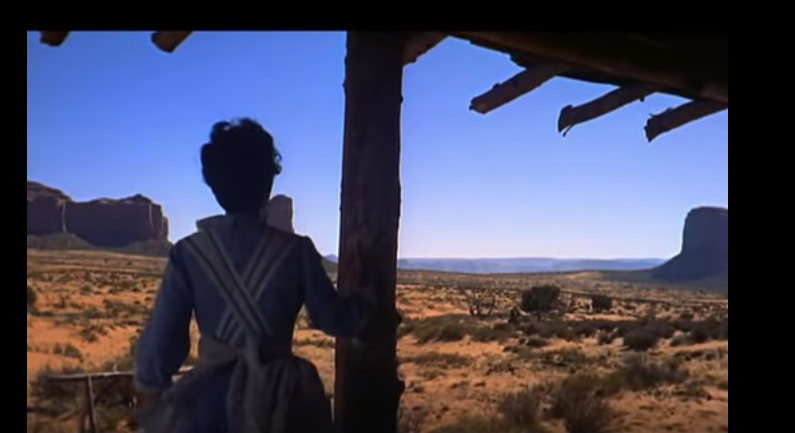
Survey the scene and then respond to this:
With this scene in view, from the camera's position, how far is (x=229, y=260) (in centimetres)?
233

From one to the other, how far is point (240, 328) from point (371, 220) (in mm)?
498

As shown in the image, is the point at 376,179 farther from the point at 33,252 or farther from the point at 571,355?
the point at 33,252

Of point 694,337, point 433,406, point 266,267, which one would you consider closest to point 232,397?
point 266,267

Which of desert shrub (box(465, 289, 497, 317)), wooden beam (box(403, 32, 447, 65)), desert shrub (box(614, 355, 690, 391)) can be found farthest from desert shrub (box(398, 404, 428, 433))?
desert shrub (box(465, 289, 497, 317))

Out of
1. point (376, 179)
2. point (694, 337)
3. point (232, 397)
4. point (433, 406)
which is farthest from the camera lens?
point (694, 337)

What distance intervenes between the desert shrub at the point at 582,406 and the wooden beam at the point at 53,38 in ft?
23.1

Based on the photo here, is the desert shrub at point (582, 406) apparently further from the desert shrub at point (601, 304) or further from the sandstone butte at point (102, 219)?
the sandstone butte at point (102, 219)

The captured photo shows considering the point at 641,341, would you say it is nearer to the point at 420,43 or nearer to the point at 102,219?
the point at 420,43

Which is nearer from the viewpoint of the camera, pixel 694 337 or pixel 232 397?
pixel 232 397

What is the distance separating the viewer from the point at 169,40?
8.55 feet

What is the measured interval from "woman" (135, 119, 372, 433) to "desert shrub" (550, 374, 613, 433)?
661 centimetres
